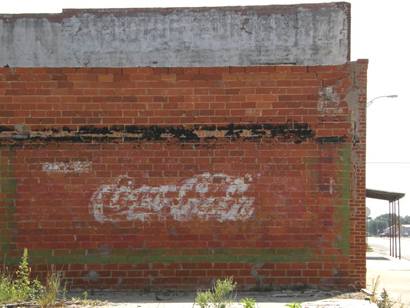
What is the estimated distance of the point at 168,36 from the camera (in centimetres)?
1155

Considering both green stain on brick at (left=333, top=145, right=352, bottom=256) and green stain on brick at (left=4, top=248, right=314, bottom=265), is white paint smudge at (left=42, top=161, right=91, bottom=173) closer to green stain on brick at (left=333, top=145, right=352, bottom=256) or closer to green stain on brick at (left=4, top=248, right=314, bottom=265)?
green stain on brick at (left=4, top=248, right=314, bottom=265)

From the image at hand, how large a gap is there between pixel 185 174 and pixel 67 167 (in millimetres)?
1846

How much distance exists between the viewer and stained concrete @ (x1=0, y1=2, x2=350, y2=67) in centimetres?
1132

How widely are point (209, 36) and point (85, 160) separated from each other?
3.38 metres

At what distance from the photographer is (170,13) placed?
1153cm

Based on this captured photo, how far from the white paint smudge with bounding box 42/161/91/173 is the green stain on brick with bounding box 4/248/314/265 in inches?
48.7

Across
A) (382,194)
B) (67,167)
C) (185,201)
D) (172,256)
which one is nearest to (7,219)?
(67,167)

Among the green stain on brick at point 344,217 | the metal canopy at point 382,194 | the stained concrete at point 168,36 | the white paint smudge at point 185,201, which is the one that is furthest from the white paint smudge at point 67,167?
the metal canopy at point 382,194

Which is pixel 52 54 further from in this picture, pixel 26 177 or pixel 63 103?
pixel 26 177

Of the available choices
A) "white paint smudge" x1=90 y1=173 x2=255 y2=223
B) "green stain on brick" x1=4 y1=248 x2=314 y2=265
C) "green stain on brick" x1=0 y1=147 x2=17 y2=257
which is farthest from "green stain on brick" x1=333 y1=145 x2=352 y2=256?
"green stain on brick" x1=0 y1=147 x2=17 y2=257

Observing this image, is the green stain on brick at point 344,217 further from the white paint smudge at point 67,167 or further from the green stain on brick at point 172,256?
the white paint smudge at point 67,167

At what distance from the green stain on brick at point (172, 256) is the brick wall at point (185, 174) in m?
0.02

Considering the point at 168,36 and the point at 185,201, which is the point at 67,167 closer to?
the point at 185,201

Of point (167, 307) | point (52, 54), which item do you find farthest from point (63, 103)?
→ point (167, 307)
